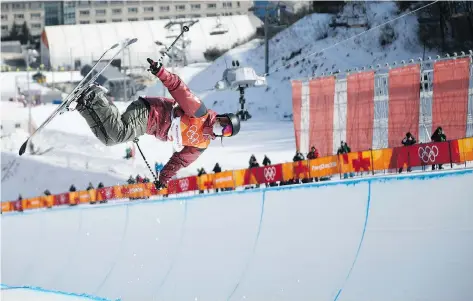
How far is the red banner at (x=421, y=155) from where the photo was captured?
16531mm

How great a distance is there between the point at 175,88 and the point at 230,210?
432 cm

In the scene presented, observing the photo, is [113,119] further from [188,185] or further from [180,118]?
[188,185]

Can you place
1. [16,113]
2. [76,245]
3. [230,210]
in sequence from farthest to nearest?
[16,113] < [76,245] < [230,210]

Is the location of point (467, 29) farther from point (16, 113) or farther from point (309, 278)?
point (16, 113)

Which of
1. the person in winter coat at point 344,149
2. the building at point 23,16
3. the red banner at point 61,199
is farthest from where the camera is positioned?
the building at point 23,16

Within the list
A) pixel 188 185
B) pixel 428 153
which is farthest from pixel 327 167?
pixel 188 185

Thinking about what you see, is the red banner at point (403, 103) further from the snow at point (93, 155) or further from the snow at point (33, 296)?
the snow at point (33, 296)

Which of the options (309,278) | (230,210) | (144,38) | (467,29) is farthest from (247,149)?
(144,38)

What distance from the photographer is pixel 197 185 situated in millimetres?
24000

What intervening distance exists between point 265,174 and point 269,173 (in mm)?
197

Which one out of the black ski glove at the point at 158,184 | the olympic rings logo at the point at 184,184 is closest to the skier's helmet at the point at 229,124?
the black ski glove at the point at 158,184

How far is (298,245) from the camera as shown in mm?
10742

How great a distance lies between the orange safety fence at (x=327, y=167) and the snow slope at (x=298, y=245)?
93cm

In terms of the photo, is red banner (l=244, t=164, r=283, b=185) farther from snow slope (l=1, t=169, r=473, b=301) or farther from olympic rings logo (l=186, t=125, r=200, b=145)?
olympic rings logo (l=186, t=125, r=200, b=145)
